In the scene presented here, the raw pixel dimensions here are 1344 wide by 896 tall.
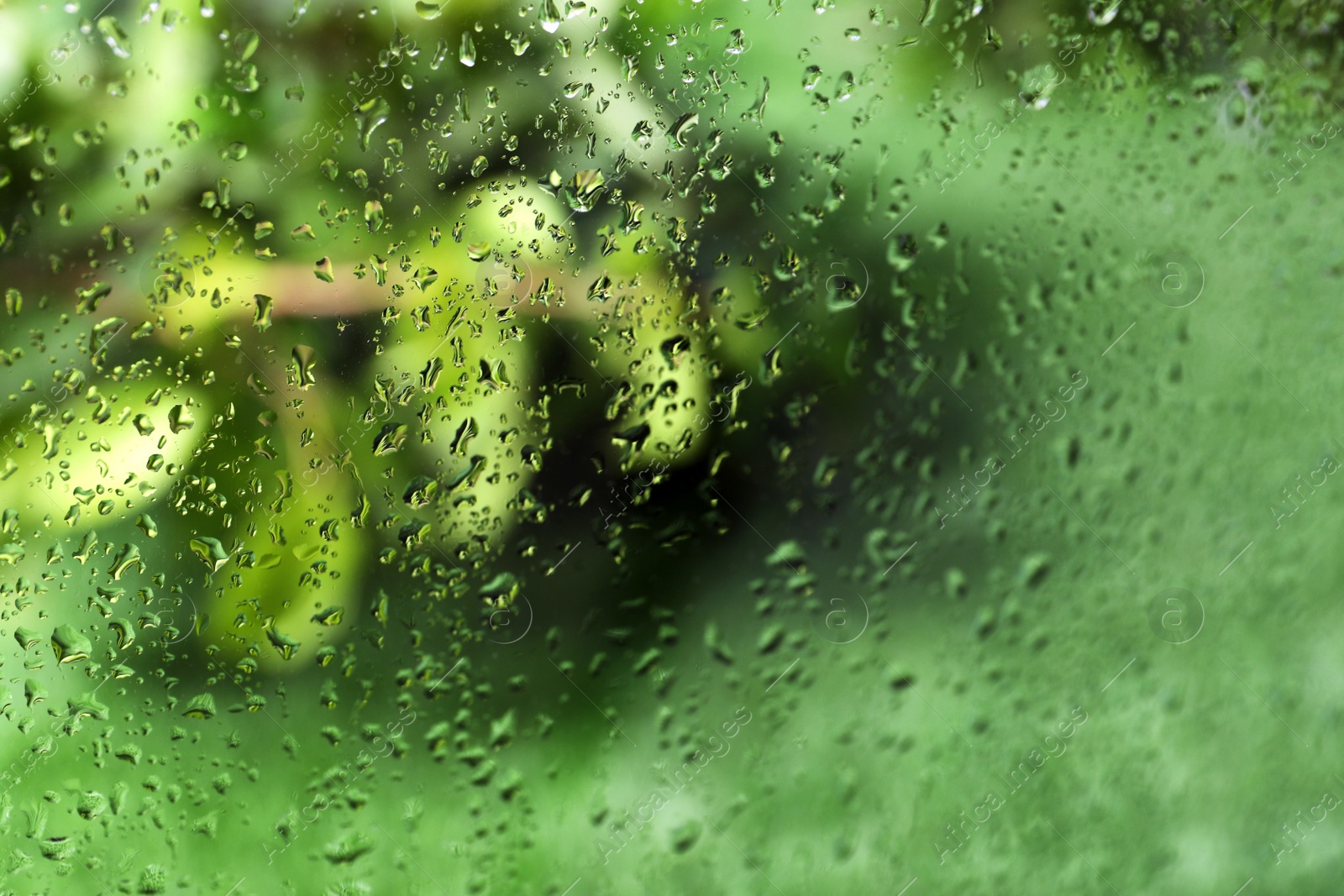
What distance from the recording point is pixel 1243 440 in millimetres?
524

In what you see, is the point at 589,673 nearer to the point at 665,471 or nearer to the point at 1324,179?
the point at 665,471

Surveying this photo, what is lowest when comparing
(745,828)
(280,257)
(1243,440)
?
(745,828)

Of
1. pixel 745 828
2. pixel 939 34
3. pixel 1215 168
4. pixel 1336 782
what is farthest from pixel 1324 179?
pixel 745 828

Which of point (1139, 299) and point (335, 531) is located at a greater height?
point (1139, 299)

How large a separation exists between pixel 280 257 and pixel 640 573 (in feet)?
0.89

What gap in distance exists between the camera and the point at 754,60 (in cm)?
50

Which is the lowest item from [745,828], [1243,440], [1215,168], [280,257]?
[745,828]

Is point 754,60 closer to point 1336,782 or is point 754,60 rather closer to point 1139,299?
point 1139,299

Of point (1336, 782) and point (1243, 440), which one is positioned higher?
point (1243, 440)

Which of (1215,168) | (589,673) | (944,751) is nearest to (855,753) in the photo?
(944,751)

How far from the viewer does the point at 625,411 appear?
0.50m

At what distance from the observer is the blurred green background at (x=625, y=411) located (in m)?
0.50

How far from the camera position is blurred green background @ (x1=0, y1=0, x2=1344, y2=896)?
50 cm

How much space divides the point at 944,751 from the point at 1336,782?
0.26 meters
